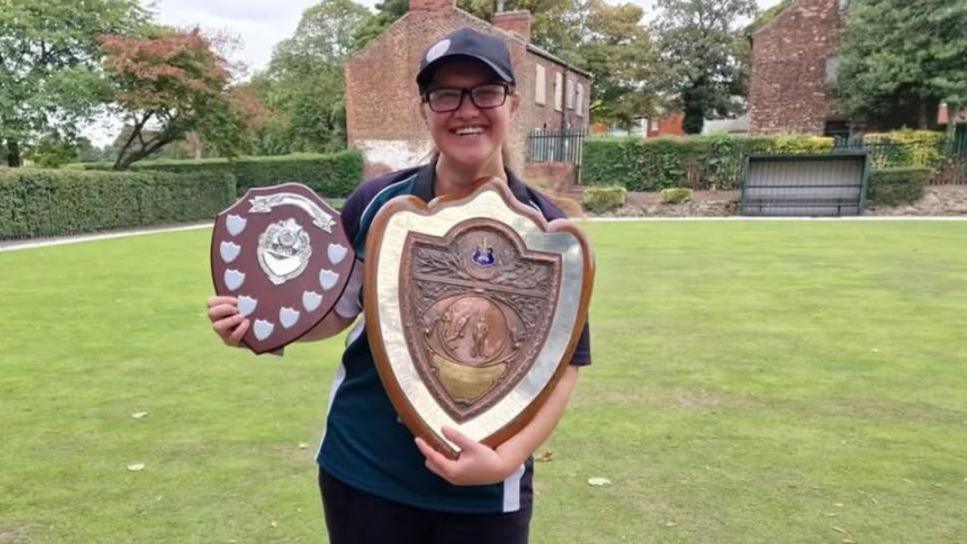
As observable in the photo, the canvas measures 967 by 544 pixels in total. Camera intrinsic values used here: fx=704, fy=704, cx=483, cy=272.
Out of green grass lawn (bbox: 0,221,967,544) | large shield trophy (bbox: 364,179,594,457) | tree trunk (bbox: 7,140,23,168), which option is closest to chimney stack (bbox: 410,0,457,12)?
tree trunk (bbox: 7,140,23,168)

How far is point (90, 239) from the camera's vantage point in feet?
49.9

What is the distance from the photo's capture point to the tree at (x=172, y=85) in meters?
18.4

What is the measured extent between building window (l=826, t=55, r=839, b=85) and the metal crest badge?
28.8 meters

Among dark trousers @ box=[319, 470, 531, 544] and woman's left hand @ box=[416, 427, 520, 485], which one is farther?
dark trousers @ box=[319, 470, 531, 544]

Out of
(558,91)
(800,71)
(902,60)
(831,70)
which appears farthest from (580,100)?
(902,60)

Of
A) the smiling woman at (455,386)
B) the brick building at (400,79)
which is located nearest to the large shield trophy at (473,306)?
the smiling woman at (455,386)

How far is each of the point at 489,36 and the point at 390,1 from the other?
35832mm

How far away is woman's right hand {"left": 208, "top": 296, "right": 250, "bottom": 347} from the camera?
1456 millimetres

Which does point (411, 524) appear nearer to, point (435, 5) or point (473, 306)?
point (473, 306)

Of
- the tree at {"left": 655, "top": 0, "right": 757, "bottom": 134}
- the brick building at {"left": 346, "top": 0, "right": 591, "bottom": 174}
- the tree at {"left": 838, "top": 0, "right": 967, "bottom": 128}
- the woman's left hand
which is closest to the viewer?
the woman's left hand

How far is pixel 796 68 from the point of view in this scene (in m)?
27.3

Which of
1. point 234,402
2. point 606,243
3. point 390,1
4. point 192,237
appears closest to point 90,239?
point 192,237

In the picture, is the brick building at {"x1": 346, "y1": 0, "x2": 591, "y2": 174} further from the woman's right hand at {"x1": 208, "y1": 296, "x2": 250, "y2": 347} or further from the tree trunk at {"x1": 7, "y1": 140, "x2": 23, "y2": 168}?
the woman's right hand at {"x1": 208, "y1": 296, "x2": 250, "y2": 347}

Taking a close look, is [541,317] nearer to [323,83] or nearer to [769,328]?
[769,328]
